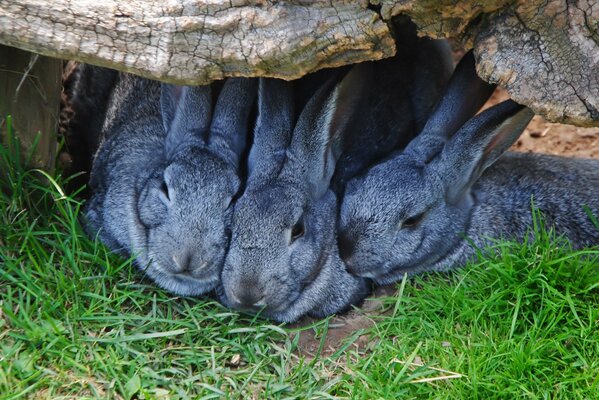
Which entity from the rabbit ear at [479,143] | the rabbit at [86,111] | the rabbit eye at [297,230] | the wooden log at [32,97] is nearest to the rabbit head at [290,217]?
the rabbit eye at [297,230]

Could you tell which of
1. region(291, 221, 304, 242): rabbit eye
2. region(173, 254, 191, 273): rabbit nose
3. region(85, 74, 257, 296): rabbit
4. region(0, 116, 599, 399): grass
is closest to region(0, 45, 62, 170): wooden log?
region(0, 116, 599, 399): grass

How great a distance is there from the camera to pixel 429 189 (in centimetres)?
441

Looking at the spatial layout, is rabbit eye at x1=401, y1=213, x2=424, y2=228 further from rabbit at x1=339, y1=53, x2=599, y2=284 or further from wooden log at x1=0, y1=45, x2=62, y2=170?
wooden log at x1=0, y1=45, x2=62, y2=170

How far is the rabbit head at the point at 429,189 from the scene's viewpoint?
14.0 ft

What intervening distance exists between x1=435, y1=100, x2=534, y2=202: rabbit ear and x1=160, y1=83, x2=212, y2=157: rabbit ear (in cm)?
130

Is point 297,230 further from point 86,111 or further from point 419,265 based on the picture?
point 86,111

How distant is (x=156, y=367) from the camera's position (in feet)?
12.2

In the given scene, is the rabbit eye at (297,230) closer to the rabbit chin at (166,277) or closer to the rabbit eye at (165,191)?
the rabbit chin at (166,277)

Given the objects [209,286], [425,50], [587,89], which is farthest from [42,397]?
[425,50]

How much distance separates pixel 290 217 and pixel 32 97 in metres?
1.56

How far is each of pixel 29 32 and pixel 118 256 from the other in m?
1.34

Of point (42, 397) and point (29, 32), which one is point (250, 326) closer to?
point (42, 397)

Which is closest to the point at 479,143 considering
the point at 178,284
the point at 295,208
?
the point at 295,208

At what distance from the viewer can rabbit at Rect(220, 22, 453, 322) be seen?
157 inches
